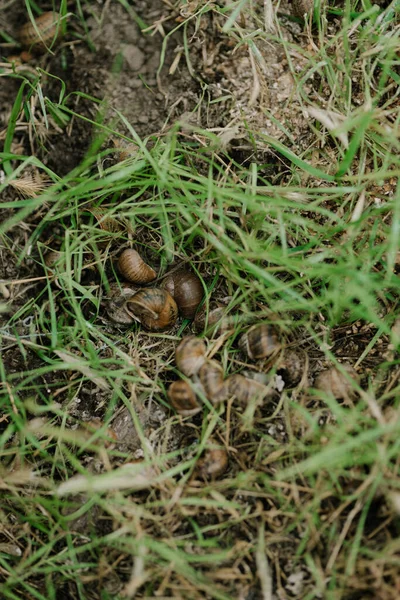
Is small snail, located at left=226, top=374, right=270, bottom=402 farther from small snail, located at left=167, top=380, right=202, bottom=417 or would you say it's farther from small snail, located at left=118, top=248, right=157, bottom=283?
small snail, located at left=118, top=248, right=157, bottom=283

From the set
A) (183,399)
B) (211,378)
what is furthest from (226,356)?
(183,399)

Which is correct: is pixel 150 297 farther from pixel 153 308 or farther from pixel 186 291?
pixel 186 291

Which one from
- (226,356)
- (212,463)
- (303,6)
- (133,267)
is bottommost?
(212,463)

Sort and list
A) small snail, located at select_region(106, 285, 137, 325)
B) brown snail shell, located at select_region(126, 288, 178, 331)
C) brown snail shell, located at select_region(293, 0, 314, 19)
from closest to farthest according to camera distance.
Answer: brown snail shell, located at select_region(126, 288, 178, 331)
small snail, located at select_region(106, 285, 137, 325)
brown snail shell, located at select_region(293, 0, 314, 19)

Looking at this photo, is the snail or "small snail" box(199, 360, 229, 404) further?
the snail

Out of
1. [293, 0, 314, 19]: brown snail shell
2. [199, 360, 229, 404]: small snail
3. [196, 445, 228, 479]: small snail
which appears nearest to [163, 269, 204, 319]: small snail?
[199, 360, 229, 404]: small snail

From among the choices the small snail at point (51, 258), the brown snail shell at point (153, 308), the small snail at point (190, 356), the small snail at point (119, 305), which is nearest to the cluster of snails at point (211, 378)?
the small snail at point (190, 356)

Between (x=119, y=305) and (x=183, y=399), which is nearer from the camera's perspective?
(x=183, y=399)

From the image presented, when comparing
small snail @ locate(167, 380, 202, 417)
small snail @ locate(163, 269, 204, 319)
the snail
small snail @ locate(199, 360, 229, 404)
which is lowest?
small snail @ locate(167, 380, 202, 417)
